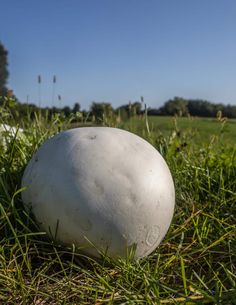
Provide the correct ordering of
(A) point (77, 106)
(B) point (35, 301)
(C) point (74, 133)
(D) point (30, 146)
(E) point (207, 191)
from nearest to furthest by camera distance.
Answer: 1. (B) point (35, 301)
2. (C) point (74, 133)
3. (E) point (207, 191)
4. (D) point (30, 146)
5. (A) point (77, 106)

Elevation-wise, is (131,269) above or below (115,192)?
below

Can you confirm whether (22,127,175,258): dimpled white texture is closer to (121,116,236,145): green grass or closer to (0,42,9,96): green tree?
(121,116,236,145): green grass

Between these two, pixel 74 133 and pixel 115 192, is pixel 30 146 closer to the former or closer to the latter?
pixel 74 133

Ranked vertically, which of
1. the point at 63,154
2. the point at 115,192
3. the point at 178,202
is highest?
the point at 63,154

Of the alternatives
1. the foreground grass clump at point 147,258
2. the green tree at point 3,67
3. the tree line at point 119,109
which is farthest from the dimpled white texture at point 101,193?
the green tree at point 3,67

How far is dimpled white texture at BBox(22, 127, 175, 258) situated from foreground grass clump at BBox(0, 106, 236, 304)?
0.11 m

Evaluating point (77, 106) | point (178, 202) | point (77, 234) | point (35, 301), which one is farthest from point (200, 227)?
point (77, 106)

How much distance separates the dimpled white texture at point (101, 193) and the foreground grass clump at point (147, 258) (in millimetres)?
106

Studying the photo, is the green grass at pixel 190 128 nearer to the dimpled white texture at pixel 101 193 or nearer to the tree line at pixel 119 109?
the tree line at pixel 119 109

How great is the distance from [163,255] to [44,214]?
0.72 metres

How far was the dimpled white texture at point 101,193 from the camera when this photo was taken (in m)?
2.21

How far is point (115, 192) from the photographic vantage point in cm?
221

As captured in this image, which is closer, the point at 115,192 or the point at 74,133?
the point at 115,192

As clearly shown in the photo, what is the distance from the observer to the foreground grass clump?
202 cm
